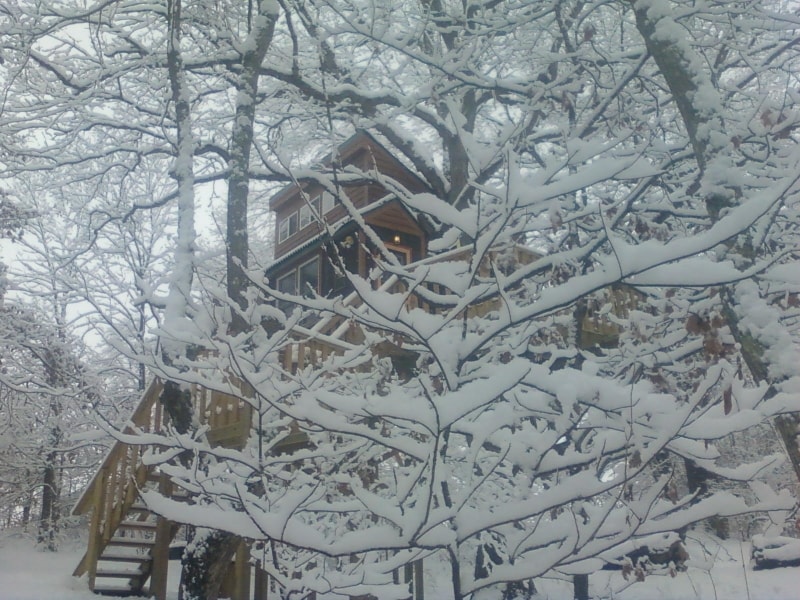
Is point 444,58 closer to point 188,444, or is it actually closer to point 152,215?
point 188,444

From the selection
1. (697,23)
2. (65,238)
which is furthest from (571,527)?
(65,238)

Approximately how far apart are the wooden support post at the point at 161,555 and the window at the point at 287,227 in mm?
13260

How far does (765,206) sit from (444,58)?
4.72 m

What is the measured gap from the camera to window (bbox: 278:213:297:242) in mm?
20094

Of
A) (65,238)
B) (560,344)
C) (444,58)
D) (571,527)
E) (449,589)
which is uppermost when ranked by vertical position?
(65,238)

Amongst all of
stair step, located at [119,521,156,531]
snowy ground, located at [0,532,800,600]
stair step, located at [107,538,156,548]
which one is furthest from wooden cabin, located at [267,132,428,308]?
stair step, located at [107,538,156,548]

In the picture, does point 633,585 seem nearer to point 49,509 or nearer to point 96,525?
point 96,525

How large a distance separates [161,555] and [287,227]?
14.2 m

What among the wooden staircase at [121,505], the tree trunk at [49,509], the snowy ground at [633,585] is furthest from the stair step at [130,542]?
the tree trunk at [49,509]

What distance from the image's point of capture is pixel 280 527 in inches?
77.2

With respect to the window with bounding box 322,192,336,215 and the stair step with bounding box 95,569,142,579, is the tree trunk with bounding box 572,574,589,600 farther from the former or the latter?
the window with bounding box 322,192,336,215

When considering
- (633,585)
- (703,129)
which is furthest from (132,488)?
(633,585)

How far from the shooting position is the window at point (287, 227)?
65.9 feet

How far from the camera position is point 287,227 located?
2044 cm
